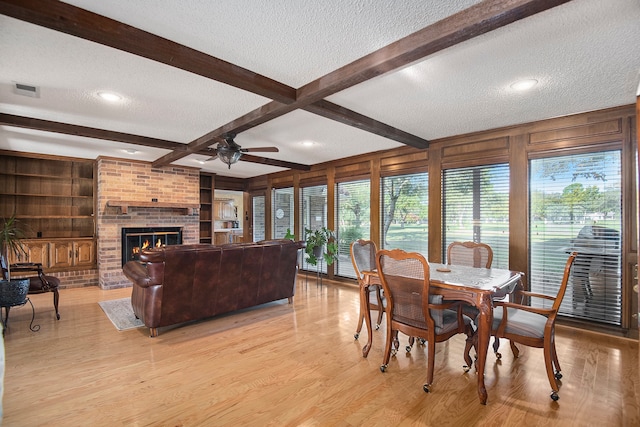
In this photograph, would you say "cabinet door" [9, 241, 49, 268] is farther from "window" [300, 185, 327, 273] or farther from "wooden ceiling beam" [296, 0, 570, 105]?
"wooden ceiling beam" [296, 0, 570, 105]

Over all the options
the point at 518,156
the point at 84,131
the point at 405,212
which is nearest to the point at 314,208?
the point at 405,212

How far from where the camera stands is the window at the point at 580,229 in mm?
3420

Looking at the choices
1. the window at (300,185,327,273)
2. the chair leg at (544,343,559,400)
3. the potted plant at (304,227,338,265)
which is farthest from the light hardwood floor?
the window at (300,185,327,273)

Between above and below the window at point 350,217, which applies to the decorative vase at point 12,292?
below

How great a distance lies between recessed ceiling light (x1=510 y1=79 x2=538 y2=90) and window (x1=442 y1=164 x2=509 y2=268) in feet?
4.78

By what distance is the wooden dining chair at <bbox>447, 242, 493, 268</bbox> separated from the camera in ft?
11.5

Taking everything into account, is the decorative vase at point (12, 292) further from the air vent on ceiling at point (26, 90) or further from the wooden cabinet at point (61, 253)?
the wooden cabinet at point (61, 253)

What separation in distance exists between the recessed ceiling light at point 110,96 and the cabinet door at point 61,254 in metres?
4.03

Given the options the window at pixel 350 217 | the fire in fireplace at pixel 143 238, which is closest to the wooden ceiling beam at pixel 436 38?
the window at pixel 350 217

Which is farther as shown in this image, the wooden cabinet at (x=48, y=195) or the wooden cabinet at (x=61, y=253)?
the wooden cabinet at (x=48, y=195)

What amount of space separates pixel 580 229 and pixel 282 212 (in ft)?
18.3

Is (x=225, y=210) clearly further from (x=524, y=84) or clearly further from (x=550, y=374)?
(x=550, y=374)

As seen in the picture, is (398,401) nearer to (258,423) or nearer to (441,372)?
(441,372)

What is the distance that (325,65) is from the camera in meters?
2.45
